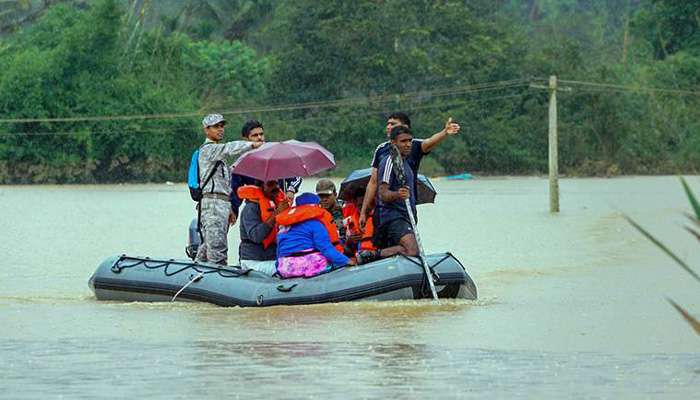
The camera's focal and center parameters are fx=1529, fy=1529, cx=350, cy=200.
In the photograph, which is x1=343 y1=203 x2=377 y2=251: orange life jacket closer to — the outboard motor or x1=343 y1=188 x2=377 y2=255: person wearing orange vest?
x1=343 y1=188 x2=377 y2=255: person wearing orange vest

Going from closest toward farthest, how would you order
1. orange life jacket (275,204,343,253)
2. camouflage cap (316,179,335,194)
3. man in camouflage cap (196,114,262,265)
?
orange life jacket (275,204,343,253), camouflage cap (316,179,335,194), man in camouflage cap (196,114,262,265)

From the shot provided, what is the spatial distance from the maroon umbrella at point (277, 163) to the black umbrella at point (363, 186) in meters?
0.63

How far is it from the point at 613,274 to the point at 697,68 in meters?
46.3

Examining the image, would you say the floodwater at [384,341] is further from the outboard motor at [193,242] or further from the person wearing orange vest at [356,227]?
the outboard motor at [193,242]

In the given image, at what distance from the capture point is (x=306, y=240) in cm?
1269

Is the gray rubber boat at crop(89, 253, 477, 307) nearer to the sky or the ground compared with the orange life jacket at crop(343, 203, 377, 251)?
nearer to the ground

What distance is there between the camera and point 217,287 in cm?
1305

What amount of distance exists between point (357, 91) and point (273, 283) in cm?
5085

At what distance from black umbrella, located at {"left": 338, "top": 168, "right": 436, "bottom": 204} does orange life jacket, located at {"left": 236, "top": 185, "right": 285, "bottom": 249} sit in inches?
33.2

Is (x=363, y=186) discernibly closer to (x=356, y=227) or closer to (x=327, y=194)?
(x=356, y=227)

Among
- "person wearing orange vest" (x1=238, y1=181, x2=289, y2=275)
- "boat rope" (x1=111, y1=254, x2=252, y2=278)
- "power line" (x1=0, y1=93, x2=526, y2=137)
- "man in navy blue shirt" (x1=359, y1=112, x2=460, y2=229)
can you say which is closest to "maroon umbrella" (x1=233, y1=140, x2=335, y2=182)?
"person wearing orange vest" (x1=238, y1=181, x2=289, y2=275)

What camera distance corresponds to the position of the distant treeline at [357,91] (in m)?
58.2

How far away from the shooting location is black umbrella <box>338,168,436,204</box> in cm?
1382

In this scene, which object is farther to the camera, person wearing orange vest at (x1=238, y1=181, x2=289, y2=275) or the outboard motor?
the outboard motor
